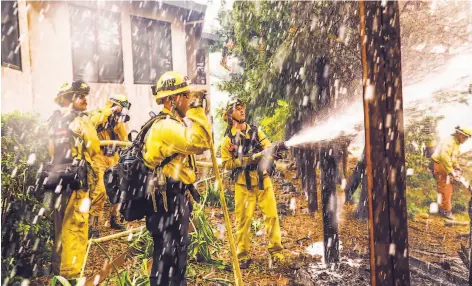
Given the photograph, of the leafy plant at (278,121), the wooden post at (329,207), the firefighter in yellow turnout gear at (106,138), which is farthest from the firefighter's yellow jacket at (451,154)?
the firefighter in yellow turnout gear at (106,138)

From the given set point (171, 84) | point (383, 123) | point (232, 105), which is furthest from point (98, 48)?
point (383, 123)

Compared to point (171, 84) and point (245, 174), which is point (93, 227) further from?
point (171, 84)

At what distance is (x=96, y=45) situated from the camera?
29.8 feet

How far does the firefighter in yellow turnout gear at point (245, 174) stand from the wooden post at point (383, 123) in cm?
238

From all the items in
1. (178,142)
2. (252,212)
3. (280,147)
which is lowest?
(252,212)

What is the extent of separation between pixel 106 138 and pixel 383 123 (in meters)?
4.55

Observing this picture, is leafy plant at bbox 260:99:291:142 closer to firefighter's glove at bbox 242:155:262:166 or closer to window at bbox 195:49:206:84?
firefighter's glove at bbox 242:155:262:166

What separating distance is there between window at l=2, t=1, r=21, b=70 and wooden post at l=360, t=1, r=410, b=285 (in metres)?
6.18

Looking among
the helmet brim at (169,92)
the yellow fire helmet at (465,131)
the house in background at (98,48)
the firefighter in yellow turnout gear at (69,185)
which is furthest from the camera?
the house in background at (98,48)

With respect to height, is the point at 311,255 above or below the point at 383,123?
below

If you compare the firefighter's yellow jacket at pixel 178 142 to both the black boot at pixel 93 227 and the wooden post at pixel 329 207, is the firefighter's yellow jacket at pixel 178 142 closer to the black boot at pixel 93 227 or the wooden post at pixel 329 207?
the wooden post at pixel 329 207

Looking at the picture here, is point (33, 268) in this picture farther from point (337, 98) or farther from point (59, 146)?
point (337, 98)

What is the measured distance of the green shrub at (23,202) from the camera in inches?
139

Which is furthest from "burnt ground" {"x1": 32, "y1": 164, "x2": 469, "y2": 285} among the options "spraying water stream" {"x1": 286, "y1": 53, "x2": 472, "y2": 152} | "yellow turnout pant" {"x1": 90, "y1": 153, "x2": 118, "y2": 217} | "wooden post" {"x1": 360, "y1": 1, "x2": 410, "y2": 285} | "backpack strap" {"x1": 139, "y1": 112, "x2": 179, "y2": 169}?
"wooden post" {"x1": 360, "y1": 1, "x2": 410, "y2": 285}
